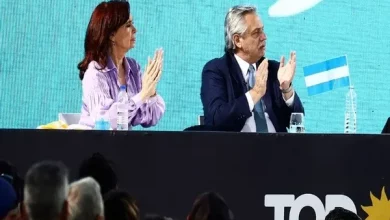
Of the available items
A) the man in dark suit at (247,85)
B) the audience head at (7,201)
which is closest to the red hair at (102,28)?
the man in dark suit at (247,85)

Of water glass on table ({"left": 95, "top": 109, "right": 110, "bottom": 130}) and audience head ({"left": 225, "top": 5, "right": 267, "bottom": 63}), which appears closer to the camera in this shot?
water glass on table ({"left": 95, "top": 109, "right": 110, "bottom": 130})

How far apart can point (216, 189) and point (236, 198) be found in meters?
0.11

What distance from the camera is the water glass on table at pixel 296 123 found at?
18.3 ft

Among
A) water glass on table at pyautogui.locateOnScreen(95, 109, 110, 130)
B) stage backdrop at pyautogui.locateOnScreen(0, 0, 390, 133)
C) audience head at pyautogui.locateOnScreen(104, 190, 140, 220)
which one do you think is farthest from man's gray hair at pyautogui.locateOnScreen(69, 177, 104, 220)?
stage backdrop at pyautogui.locateOnScreen(0, 0, 390, 133)

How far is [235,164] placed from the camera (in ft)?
16.8

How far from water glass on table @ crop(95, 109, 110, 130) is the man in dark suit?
0.55m

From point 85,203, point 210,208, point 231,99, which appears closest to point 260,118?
point 231,99

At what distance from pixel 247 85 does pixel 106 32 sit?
0.82 m

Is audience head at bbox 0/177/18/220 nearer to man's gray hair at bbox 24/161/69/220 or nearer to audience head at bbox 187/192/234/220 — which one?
man's gray hair at bbox 24/161/69/220

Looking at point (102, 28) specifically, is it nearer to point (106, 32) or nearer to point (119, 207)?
point (106, 32)

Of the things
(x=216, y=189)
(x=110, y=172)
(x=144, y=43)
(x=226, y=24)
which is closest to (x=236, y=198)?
(x=216, y=189)

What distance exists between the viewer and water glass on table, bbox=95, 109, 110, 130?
5.32 meters

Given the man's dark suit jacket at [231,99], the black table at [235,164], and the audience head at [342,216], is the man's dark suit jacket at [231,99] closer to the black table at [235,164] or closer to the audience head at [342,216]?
the black table at [235,164]

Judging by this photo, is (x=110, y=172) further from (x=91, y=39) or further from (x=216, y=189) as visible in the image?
(x=91, y=39)
